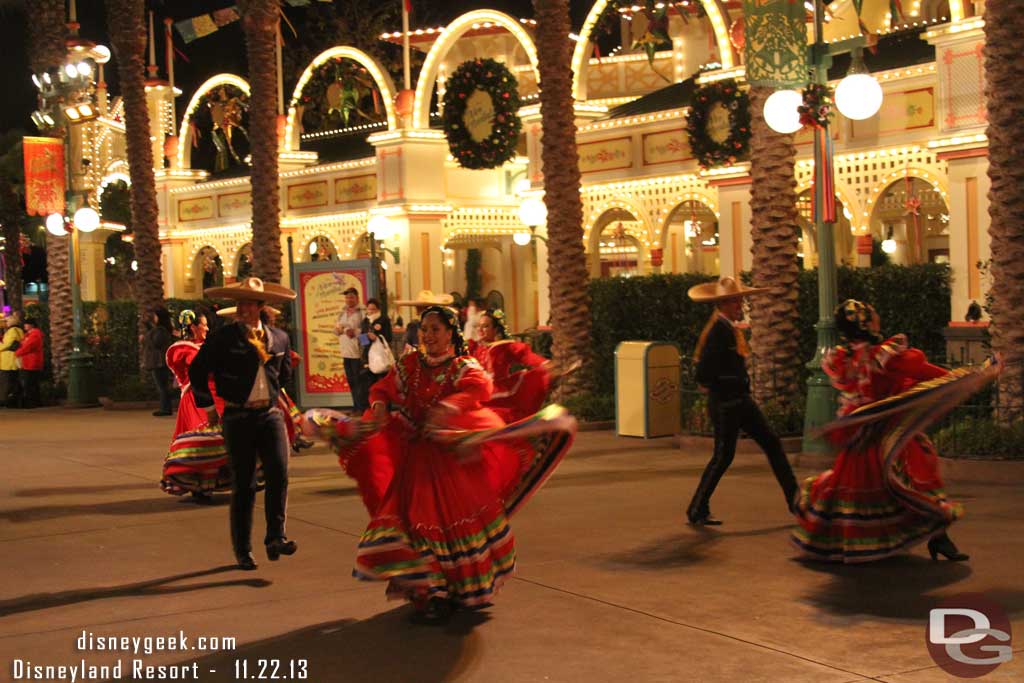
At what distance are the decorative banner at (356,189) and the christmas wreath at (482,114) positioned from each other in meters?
4.20

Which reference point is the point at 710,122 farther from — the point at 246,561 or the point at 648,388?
the point at 246,561

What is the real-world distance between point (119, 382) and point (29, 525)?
53.9ft

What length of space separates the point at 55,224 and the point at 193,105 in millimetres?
8133

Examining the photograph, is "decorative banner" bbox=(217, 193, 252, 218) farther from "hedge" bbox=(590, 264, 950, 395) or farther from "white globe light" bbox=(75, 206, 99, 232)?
"hedge" bbox=(590, 264, 950, 395)

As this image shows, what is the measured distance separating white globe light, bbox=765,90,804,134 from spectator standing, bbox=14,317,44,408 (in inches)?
662

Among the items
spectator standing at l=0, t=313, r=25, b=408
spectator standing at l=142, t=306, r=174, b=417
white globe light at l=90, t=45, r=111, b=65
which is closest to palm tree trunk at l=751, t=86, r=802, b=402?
spectator standing at l=142, t=306, r=174, b=417

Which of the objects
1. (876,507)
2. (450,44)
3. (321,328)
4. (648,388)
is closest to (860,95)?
(648,388)

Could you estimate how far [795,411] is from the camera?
14750mm

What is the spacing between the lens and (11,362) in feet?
82.7

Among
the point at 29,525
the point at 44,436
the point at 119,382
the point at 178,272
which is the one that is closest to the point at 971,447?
the point at 29,525

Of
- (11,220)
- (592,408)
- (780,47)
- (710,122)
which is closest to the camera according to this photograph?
(780,47)

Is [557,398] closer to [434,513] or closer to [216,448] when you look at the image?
[216,448]

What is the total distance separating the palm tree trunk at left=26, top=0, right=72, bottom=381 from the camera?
2762 cm

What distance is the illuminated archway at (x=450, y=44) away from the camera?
23.5 m
